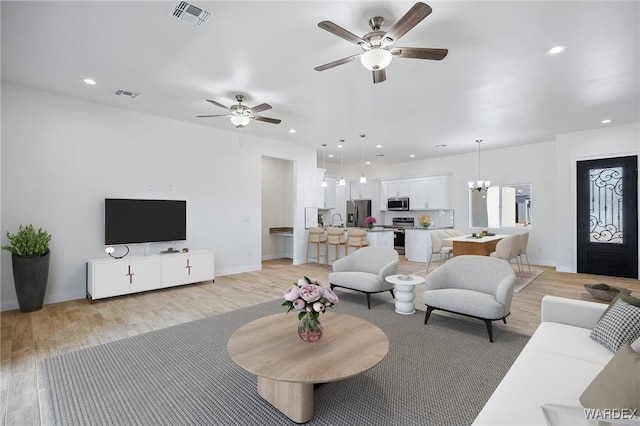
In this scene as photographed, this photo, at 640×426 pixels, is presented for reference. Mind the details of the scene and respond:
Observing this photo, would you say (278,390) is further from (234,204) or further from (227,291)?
(234,204)

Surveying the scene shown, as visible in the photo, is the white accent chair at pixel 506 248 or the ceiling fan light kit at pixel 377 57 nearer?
the ceiling fan light kit at pixel 377 57

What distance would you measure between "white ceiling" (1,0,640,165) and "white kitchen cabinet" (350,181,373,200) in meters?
4.88

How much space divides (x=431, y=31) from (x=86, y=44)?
3421 mm

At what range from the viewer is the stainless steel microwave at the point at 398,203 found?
9.64 m

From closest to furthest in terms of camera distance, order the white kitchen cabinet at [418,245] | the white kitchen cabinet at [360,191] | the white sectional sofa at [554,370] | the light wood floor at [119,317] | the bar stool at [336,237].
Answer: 1. the white sectional sofa at [554,370]
2. the light wood floor at [119,317]
3. the bar stool at [336,237]
4. the white kitchen cabinet at [418,245]
5. the white kitchen cabinet at [360,191]

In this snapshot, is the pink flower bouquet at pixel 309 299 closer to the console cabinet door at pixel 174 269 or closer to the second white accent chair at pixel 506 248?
the console cabinet door at pixel 174 269

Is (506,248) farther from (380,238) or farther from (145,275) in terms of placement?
(145,275)

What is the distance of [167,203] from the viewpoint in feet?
17.6

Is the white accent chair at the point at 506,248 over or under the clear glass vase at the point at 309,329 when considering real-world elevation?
over

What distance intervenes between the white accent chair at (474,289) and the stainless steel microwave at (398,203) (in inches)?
235

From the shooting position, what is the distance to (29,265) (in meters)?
3.88

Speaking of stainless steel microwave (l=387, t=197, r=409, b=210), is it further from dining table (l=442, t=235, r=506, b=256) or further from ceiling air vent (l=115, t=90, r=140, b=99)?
ceiling air vent (l=115, t=90, r=140, b=99)

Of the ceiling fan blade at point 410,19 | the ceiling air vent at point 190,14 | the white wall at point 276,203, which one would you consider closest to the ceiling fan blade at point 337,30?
the ceiling fan blade at point 410,19

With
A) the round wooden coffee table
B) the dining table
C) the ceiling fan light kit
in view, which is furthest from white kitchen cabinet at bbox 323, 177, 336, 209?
the round wooden coffee table
